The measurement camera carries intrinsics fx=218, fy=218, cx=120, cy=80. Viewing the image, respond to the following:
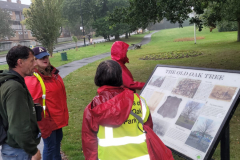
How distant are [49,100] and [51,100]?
0.09 feet

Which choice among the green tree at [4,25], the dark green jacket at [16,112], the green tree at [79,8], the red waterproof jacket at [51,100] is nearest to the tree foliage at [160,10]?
the red waterproof jacket at [51,100]

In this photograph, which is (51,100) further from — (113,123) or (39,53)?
(113,123)

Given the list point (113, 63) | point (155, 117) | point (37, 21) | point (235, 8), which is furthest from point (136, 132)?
point (37, 21)

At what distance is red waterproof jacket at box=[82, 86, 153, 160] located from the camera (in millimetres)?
1792

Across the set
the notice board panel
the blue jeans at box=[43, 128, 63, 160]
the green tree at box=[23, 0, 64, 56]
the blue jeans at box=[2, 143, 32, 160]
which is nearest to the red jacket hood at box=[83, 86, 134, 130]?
the blue jeans at box=[2, 143, 32, 160]

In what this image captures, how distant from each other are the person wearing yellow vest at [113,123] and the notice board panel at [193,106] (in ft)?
2.78

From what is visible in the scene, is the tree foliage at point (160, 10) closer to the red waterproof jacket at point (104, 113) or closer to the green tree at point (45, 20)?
the red waterproof jacket at point (104, 113)

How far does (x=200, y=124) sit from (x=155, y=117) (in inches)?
27.5

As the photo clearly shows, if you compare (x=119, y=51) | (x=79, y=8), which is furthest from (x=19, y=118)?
(x=79, y=8)

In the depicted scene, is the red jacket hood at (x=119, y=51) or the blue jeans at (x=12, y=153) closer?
the blue jeans at (x=12, y=153)

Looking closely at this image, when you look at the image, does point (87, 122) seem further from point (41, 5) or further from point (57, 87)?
point (41, 5)

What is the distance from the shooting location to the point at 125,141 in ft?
6.13

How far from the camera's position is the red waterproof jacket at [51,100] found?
296 centimetres

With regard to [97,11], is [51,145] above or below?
below
